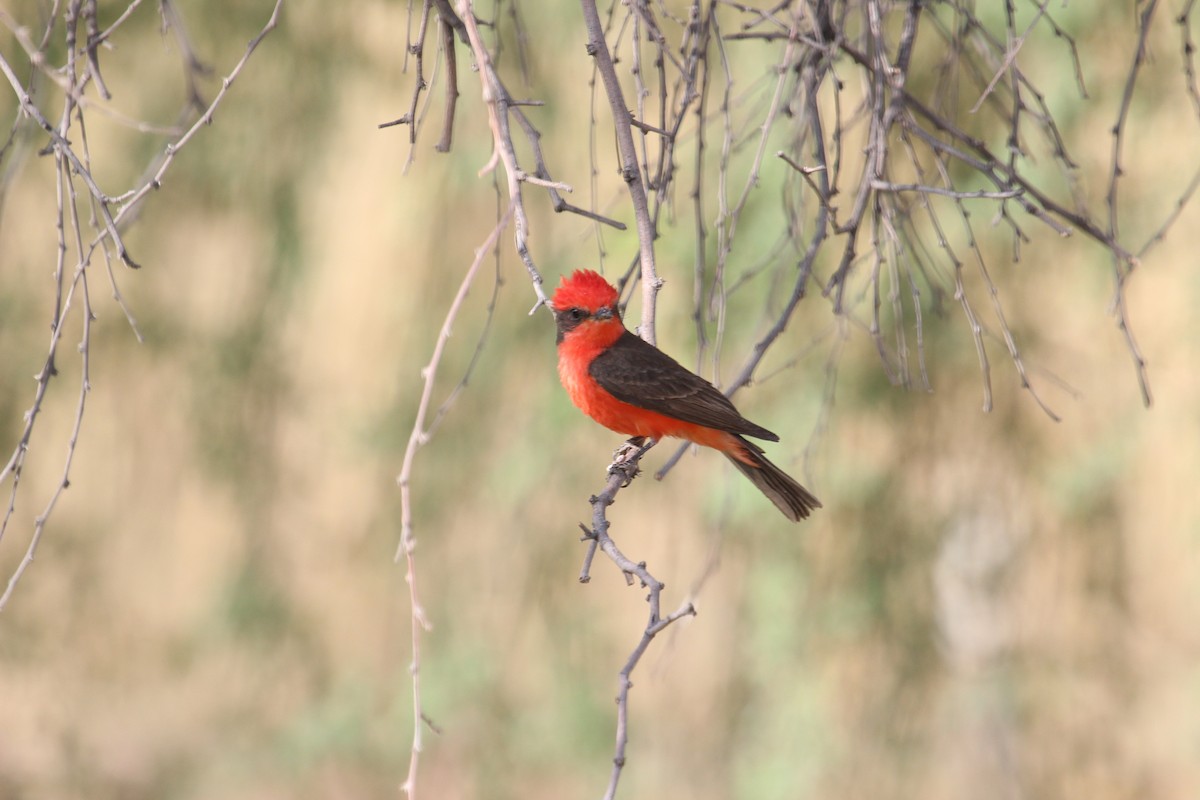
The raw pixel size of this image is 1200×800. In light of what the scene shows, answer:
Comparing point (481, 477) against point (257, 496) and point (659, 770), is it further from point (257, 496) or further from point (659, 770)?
point (659, 770)

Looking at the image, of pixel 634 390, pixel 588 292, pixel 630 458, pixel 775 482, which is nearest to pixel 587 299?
pixel 588 292

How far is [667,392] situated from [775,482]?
45 centimetres

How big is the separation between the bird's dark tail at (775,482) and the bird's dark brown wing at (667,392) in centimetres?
24

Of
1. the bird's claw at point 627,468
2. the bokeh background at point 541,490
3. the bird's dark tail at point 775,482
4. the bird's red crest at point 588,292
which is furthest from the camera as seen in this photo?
the bokeh background at point 541,490

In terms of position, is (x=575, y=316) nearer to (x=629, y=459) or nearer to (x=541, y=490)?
(x=629, y=459)

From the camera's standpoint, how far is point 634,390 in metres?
3.11

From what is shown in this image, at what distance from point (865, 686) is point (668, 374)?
1595 mm

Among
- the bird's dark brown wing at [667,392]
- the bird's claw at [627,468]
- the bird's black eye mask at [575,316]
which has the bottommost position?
the bird's claw at [627,468]

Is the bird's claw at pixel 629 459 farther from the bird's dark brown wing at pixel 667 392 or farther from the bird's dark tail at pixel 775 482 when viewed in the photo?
the bird's dark tail at pixel 775 482

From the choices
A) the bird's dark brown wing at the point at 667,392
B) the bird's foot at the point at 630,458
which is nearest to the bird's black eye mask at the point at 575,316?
the bird's dark brown wing at the point at 667,392

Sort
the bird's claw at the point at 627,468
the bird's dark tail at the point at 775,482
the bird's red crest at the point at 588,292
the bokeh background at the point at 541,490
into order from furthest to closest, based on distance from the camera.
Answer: the bokeh background at the point at 541,490 → the bird's dark tail at the point at 775,482 → the bird's red crest at the point at 588,292 → the bird's claw at the point at 627,468

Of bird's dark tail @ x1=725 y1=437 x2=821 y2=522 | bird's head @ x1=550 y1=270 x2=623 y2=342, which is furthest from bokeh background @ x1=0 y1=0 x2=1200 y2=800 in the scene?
bird's head @ x1=550 y1=270 x2=623 y2=342

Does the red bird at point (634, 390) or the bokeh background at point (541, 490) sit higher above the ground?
the bokeh background at point (541, 490)

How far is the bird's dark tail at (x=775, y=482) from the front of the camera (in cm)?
332
